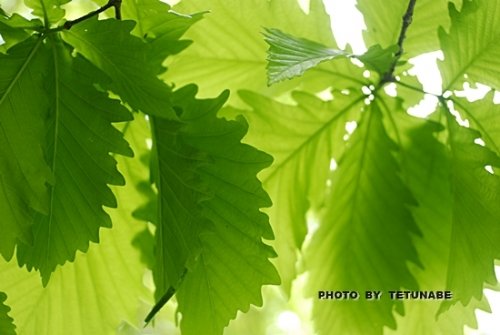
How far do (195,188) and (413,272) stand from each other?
1.00 feet

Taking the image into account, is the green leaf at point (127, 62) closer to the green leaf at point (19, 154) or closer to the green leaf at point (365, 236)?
the green leaf at point (19, 154)

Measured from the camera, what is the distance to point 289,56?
0.57m

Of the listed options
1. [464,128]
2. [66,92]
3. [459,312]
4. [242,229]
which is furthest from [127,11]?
[459,312]

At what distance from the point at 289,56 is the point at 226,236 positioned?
158mm

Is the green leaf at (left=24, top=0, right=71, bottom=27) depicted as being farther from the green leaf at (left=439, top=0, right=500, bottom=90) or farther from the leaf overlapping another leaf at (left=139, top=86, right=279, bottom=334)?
the green leaf at (left=439, top=0, right=500, bottom=90)

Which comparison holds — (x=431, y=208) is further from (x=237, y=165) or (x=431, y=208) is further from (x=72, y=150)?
(x=72, y=150)

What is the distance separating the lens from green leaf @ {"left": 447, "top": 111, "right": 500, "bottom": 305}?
24.9 inches

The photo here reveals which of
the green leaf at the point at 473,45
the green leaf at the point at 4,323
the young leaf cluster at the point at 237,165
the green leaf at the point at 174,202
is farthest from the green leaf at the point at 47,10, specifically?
the green leaf at the point at 473,45

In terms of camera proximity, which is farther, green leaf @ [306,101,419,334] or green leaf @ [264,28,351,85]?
green leaf @ [306,101,419,334]

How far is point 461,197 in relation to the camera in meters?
0.66

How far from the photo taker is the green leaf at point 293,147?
31.4 inches

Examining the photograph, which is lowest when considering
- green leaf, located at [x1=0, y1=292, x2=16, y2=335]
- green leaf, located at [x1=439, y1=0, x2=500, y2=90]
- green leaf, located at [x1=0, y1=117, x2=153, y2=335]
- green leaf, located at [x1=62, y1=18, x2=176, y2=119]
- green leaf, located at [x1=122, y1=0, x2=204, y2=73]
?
green leaf, located at [x1=0, y1=292, x2=16, y2=335]

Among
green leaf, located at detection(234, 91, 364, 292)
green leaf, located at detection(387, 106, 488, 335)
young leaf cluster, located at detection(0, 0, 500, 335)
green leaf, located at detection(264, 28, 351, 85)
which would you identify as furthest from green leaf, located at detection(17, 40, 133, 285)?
green leaf, located at detection(387, 106, 488, 335)

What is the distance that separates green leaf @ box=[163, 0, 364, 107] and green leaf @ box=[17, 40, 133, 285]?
174 millimetres
